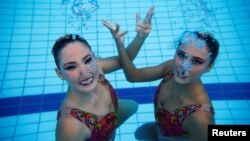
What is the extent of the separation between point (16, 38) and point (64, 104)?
132 inches

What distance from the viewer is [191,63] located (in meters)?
2.19

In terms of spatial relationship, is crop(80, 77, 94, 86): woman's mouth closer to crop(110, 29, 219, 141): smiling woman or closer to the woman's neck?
the woman's neck

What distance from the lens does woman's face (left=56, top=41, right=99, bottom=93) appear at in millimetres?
2105

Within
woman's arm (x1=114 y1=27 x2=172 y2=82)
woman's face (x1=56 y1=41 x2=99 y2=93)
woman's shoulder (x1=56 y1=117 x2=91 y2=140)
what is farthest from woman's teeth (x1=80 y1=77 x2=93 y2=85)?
woman's arm (x1=114 y1=27 x2=172 y2=82)

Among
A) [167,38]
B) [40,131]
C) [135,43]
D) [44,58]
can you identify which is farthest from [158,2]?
[40,131]

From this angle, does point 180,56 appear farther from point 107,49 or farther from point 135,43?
point 107,49

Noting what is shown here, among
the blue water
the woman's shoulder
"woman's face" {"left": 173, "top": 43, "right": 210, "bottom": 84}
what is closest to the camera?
the woman's shoulder

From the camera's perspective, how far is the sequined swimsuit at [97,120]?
2.19 m

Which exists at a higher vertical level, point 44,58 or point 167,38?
point 167,38

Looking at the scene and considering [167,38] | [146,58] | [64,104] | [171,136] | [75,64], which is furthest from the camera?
[167,38]

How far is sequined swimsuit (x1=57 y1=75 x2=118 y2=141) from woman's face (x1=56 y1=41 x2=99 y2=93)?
214mm

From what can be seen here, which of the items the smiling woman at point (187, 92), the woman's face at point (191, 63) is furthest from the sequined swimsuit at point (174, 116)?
the woman's face at point (191, 63)

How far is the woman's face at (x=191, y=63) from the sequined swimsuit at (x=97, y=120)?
784 mm

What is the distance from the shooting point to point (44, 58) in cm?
480
